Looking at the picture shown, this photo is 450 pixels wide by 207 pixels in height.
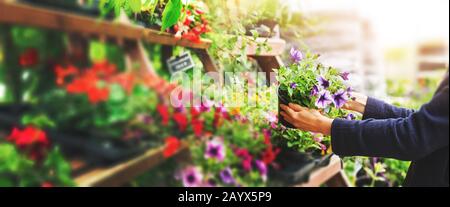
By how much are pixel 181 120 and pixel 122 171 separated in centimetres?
46

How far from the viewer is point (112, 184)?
1.41m

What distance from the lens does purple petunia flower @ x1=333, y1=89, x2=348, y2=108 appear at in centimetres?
122

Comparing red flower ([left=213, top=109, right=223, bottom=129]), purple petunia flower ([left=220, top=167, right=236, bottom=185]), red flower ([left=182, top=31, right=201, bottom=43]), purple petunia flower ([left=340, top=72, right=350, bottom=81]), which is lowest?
purple petunia flower ([left=220, top=167, right=236, bottom=185])

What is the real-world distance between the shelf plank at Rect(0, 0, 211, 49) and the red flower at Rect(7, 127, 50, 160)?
0.29 metres

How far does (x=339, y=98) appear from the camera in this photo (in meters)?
1.22

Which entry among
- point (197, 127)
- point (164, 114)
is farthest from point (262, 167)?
point (164, 114)

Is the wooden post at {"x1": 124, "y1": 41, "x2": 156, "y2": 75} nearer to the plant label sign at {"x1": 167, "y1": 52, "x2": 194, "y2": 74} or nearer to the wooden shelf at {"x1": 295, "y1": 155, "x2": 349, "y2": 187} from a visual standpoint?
the plant label sign at {"x1": 167, "y1": 52, "x2": 194, "y2": 74}

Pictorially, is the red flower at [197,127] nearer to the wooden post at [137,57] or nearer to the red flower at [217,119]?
the red flower at [217,119]

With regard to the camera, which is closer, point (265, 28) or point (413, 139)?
point (413, 139)

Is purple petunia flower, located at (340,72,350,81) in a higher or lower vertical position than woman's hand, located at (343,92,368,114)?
higher

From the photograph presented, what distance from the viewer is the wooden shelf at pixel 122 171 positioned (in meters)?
1.31

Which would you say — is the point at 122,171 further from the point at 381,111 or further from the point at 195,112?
the point at 381,111
